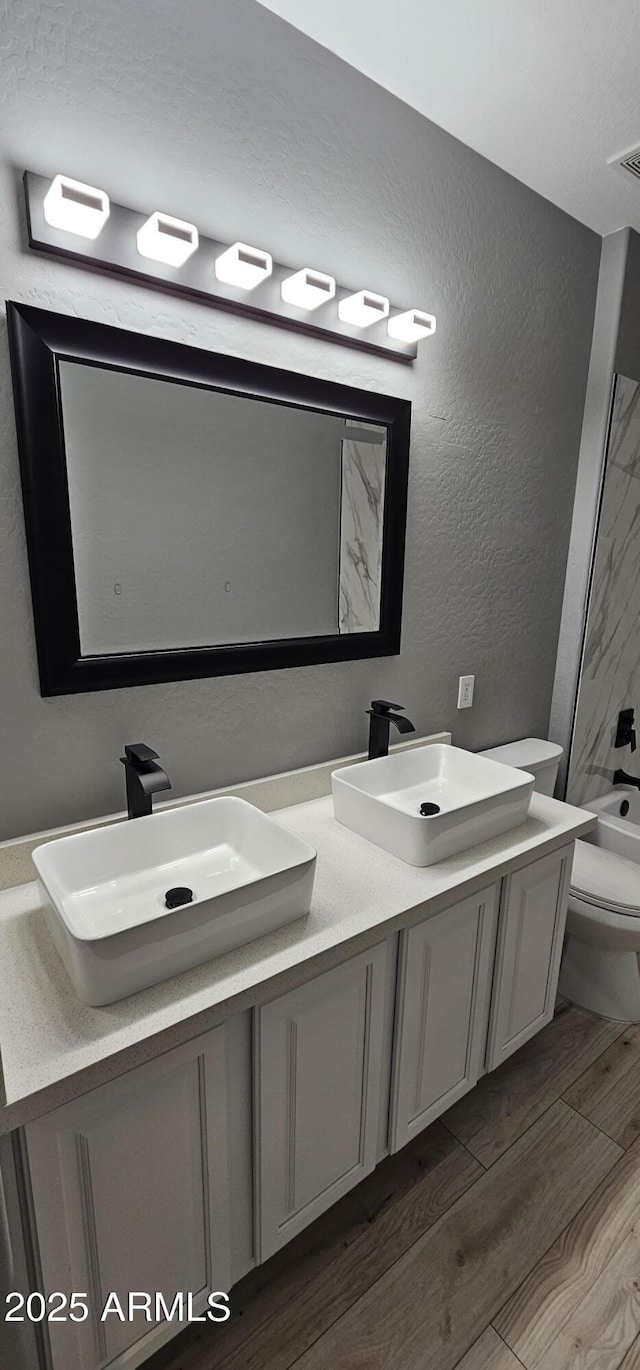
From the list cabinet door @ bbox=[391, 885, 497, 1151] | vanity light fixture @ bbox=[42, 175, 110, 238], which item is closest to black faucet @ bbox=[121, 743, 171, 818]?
cabinet door @ bbox=[391, 885, 497, 1151]

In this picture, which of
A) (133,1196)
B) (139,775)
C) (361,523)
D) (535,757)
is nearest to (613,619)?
(535,757)

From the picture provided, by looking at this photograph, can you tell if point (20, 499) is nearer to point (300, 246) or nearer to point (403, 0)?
point (300, 246)

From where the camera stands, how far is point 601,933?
1.86 metres

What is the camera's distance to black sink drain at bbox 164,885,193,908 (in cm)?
109

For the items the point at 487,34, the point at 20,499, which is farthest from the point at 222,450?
the point at 487,34

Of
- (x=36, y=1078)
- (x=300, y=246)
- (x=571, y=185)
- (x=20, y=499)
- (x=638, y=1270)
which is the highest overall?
(x=571, y=185)

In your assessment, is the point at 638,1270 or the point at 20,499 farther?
the point at 638,1270

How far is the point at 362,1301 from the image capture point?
1.24 metres

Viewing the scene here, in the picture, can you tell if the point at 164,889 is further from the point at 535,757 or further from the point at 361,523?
the point at 535,757

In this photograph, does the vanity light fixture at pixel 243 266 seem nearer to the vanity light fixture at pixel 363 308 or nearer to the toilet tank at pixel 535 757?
the vanity light fixture at pixel 363 308

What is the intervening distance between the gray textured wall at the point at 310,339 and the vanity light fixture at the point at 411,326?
8 centimetres

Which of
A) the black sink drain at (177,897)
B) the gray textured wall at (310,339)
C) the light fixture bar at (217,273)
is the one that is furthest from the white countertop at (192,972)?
the light fixture bar at (217,273)

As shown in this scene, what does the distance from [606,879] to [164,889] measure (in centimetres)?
144

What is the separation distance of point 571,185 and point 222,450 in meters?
1.44
